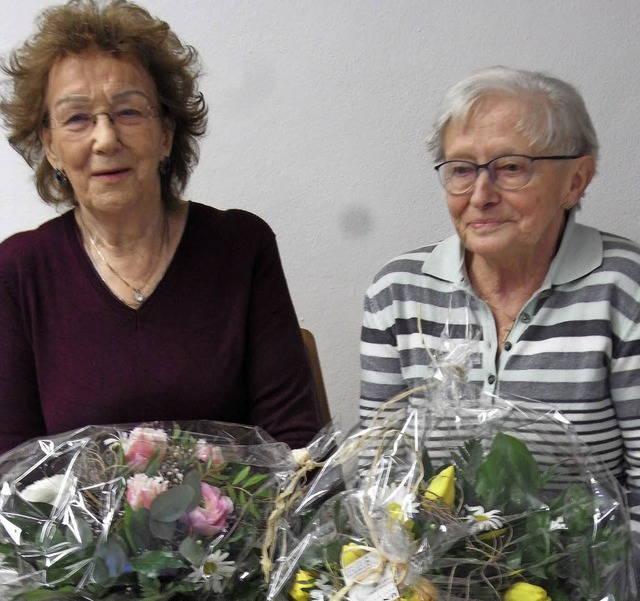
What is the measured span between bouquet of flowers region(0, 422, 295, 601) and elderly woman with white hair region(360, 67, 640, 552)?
1.45ft

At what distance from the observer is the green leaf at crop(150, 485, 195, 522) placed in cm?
82

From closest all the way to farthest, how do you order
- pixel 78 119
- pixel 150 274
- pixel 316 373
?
pixel 78 119
pixel 150 274
pixel 316 373

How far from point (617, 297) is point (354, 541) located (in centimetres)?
71

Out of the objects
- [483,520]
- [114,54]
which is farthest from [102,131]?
[483,520]

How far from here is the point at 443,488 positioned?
2.57 feet

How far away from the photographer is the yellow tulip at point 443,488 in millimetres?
779

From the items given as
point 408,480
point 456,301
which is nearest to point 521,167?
point 456,301

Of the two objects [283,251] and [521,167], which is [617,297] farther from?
[283,251]

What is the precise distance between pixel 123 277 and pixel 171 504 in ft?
2.34

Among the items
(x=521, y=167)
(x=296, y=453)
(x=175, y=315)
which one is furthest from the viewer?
(x=175, y=315)

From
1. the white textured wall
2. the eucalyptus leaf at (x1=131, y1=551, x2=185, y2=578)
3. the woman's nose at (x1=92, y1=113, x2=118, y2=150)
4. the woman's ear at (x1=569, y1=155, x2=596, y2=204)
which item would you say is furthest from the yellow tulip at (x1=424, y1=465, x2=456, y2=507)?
the white textured wall

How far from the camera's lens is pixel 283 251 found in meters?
2.00

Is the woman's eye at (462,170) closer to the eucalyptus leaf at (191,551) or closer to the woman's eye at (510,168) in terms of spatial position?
the woman's eye at (510,168)

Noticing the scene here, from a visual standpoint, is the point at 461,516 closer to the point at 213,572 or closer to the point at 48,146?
the point at 213,572
